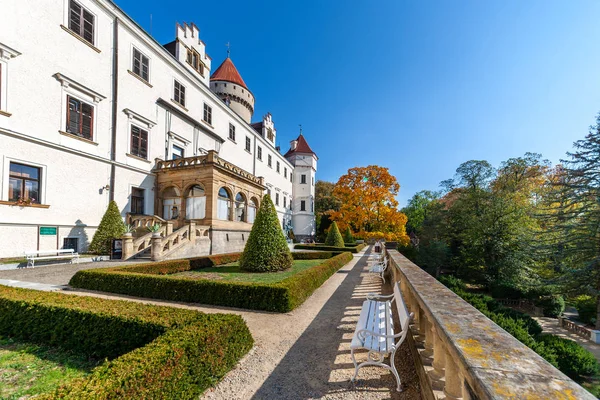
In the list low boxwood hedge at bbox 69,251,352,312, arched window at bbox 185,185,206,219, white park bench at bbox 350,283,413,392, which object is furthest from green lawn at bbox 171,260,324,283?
arched window at bbox 185,185,206,219

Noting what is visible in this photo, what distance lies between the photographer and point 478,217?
23.7 m

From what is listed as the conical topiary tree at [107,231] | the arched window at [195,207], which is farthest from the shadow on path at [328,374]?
the arched window at [195,207]

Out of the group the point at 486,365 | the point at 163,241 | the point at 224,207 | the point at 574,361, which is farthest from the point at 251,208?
the point at 486,365

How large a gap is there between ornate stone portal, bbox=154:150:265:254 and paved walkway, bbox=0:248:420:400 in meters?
11.5

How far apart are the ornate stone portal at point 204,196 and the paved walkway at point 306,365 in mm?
11528

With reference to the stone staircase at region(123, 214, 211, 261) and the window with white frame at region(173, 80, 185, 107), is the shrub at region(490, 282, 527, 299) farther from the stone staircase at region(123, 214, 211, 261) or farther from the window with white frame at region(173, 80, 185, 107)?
the window with white frame at region(173, 80, 185, 107)

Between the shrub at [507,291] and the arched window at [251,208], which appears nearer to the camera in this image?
the shrub at [507,291]

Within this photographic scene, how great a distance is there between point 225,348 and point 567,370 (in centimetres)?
1090

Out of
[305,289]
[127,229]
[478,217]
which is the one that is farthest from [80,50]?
[478,217]

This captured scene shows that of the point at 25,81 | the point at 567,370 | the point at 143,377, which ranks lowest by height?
the point at 567,370

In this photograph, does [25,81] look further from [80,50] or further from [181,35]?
[181,35]

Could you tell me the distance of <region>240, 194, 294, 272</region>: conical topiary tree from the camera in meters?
11.2

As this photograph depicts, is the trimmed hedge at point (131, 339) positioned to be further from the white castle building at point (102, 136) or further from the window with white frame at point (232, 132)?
the window with white frame at point (232, 132)

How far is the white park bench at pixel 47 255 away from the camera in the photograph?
35.8 feet
